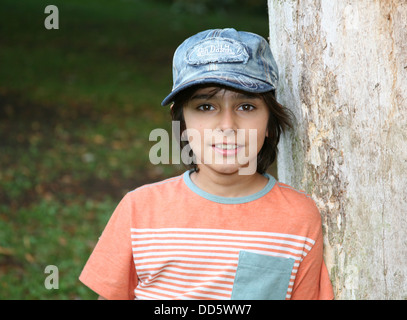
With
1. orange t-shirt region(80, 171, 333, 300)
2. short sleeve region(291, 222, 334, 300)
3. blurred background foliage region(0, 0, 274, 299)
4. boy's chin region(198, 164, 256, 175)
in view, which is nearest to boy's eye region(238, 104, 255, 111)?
boy's chin region(198, 164, 256, 175)

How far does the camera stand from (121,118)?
898cm

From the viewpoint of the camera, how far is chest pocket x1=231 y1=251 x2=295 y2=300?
6.98 ft

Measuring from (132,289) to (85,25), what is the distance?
47.1 ft

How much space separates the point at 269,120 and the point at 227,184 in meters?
0.32

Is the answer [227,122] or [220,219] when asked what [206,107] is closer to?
[227,122]

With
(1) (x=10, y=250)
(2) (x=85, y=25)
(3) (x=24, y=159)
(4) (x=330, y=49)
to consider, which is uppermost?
(2) (x=85, y=25)

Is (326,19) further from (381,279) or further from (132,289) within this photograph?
(132,289)

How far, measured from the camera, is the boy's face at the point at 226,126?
6.91 ft

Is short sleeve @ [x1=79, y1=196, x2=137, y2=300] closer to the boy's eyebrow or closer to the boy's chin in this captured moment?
the boy's chin

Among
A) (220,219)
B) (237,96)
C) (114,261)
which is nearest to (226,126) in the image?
(237,96)

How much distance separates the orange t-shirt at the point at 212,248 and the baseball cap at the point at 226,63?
457mm

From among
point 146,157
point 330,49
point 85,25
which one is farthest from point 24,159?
point 85,25

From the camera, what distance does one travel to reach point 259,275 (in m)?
2.14

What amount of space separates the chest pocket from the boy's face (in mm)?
355
